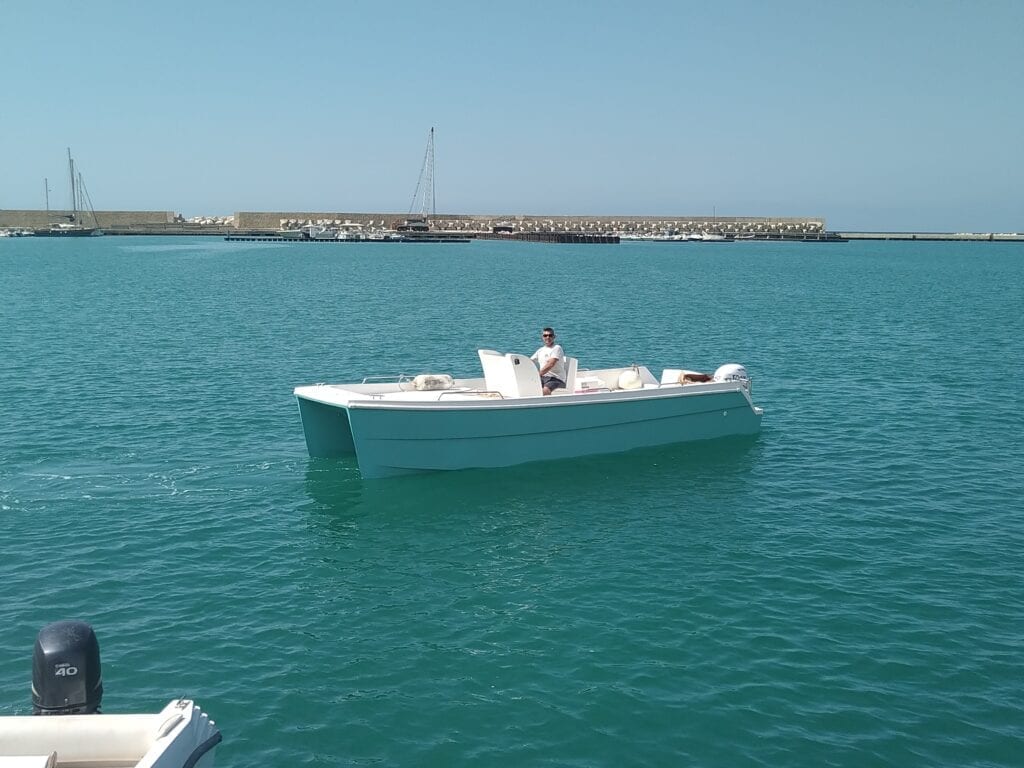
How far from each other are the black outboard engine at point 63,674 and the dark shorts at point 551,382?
1171 cm

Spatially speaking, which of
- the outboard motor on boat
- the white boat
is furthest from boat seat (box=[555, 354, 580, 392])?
the outboard motor on boat

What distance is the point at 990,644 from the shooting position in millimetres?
10672

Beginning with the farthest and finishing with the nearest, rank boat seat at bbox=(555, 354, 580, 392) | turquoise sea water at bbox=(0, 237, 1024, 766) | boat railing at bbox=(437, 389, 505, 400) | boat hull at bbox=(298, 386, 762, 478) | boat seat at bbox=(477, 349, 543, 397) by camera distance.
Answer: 1. boat seat at bbox=(555, 354, 580, 392)
2. boat railing at bbox=(437, 389, 505, 400)
3. boat seat at bbox=(477, 349, 543, 397)
4. boat hull at bbox=(298, 386, 762, 478)
5. turquoise sea water at bbox=(0, 237, 1024, 766)

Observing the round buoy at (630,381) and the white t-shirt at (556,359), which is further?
the round buoy at (630,381)

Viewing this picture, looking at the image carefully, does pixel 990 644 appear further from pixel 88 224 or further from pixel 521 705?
pixel 88 224

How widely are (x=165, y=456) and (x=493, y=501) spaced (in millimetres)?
6915

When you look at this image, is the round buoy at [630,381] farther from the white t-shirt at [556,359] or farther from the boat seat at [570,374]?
the white t-shirt at [556,359]

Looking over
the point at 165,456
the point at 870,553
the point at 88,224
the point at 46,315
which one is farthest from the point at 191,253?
the point at 870,553

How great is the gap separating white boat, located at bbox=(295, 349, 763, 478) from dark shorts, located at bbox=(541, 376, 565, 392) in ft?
1.15

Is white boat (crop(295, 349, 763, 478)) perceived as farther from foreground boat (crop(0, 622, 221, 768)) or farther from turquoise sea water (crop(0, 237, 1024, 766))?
foreground boat (crop(0, 622, 221, 768))

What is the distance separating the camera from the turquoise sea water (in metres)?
8.88

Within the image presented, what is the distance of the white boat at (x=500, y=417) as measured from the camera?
16062mm

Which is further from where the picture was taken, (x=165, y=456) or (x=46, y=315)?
(x=46, y=315)

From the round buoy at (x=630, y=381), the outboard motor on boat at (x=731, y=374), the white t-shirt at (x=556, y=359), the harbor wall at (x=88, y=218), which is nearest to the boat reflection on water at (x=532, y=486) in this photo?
the round buoy at (x=630, y=381)
